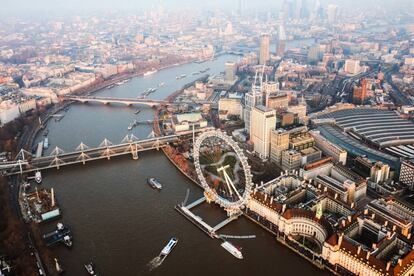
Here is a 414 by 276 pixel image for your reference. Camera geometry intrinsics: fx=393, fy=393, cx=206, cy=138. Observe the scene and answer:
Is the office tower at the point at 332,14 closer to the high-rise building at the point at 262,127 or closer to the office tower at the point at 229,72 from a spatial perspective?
the office tower at the point at 229,72

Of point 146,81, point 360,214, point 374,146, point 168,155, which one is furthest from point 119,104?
point 360,214

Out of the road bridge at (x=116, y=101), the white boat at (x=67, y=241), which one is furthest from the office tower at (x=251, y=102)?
→ the white boat at (x=67, y=241)

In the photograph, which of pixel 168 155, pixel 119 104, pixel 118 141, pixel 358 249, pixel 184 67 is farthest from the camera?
pixel 184 67

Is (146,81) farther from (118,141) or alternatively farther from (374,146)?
(374,146)

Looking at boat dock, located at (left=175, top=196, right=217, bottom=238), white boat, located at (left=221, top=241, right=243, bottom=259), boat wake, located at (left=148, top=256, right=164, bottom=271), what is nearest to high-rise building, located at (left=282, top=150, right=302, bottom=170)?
boat dock, located at (left=175, top=196, right=217, bottom=238)

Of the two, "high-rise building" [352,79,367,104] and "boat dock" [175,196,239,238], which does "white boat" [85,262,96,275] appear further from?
"high-rise building" [352,79,367,104]
